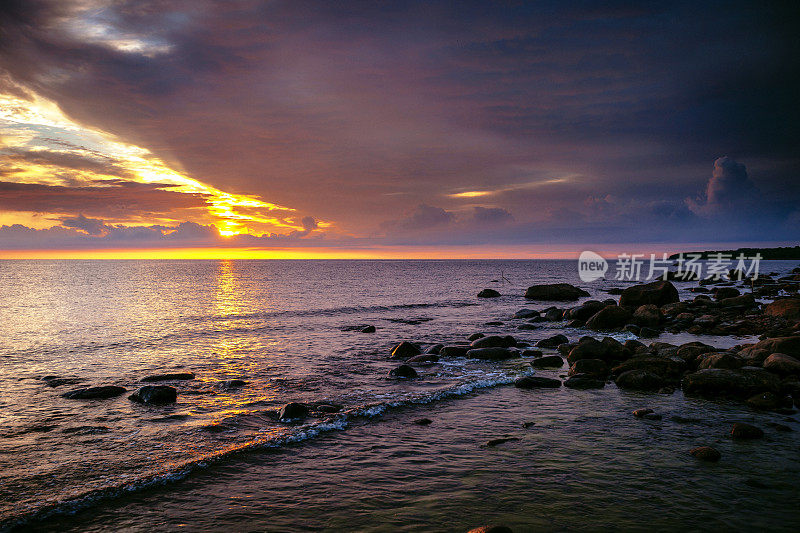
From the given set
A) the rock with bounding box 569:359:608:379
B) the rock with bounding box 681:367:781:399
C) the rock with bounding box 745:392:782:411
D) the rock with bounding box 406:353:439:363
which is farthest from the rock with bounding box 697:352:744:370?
the rock with bounding box 406:353:439:363

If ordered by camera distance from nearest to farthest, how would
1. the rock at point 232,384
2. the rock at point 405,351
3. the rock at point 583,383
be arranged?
1. the rock at point 583,383
2. the rock at point 232,384
3. the rock at point 405,351

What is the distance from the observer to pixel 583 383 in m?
15.7

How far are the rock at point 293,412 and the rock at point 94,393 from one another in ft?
22.9

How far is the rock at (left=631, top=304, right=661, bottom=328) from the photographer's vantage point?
30531 millimetres

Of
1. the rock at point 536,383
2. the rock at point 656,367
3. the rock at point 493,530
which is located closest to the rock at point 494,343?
the rock at point 656,367

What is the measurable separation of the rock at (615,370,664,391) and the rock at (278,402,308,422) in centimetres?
A: 1082

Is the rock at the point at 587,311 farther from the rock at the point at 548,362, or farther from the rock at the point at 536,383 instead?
the rock at the point at 536,383

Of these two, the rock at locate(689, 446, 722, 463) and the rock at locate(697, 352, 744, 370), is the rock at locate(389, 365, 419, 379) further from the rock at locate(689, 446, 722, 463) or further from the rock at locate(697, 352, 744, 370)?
the rock at locate(697, 352, 744, 370)

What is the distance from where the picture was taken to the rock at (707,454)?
9328mm

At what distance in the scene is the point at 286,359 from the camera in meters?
22.0

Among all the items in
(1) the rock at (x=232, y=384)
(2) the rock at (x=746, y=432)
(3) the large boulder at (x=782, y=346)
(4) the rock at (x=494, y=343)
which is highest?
(3) the large boulder at (x=782, y=346)

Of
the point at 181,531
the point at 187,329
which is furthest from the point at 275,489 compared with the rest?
the point at 187,329

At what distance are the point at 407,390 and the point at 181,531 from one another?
31.1 ft

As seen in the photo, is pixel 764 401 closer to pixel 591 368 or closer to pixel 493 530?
pixel 591 368
